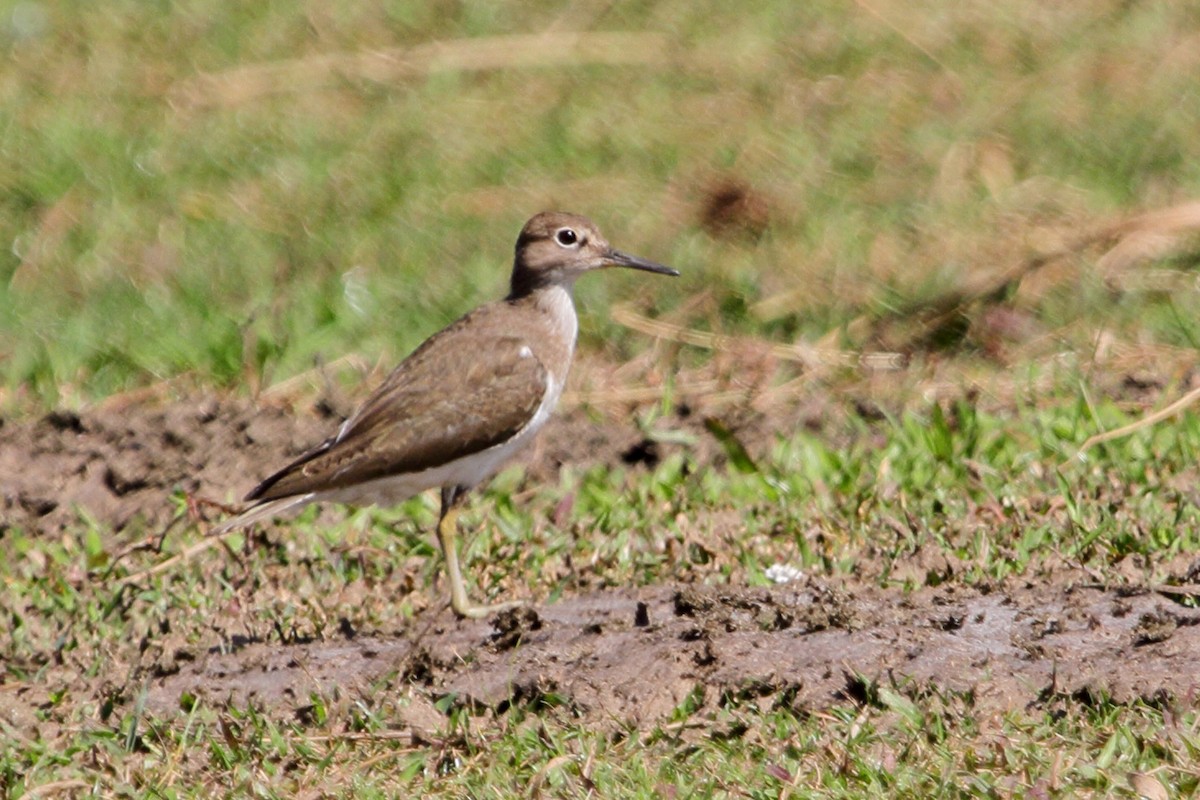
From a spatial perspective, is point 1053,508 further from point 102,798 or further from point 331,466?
point 102,798

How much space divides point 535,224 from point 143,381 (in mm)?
2028

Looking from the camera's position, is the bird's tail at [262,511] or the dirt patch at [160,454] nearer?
the bird's tail at [262,511]

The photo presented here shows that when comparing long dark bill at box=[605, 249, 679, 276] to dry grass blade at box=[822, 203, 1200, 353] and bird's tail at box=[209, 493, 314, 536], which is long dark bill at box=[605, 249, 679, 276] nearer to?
dry grass blade at box=[822, 203, 1200, 353]

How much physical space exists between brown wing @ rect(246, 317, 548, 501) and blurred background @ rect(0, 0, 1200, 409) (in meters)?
1.36

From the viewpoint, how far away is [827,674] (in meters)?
5.03

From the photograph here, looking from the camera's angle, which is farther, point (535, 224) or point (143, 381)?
point (143, 381)

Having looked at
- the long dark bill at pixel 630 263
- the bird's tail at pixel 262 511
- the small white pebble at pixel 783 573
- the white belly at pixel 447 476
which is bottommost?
the small white pebble at pixel 783 573

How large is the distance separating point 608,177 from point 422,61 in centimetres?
216

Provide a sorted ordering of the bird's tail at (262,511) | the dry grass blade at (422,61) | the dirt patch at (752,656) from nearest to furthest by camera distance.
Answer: the dirt patch at (752,656) < the bird's tail at (262,511) < the dry grass blade at (422,61)

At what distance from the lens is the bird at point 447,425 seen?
21.0 ft

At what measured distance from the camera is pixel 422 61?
1176cm

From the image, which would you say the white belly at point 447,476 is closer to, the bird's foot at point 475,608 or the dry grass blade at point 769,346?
the bird's foot at point 475,608

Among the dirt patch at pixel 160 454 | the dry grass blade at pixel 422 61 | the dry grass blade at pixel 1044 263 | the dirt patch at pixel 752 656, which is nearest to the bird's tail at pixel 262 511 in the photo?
the dirt patch at pixel 752 656

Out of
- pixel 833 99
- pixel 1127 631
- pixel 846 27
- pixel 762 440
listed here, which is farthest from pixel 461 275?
pixel 1127 631
